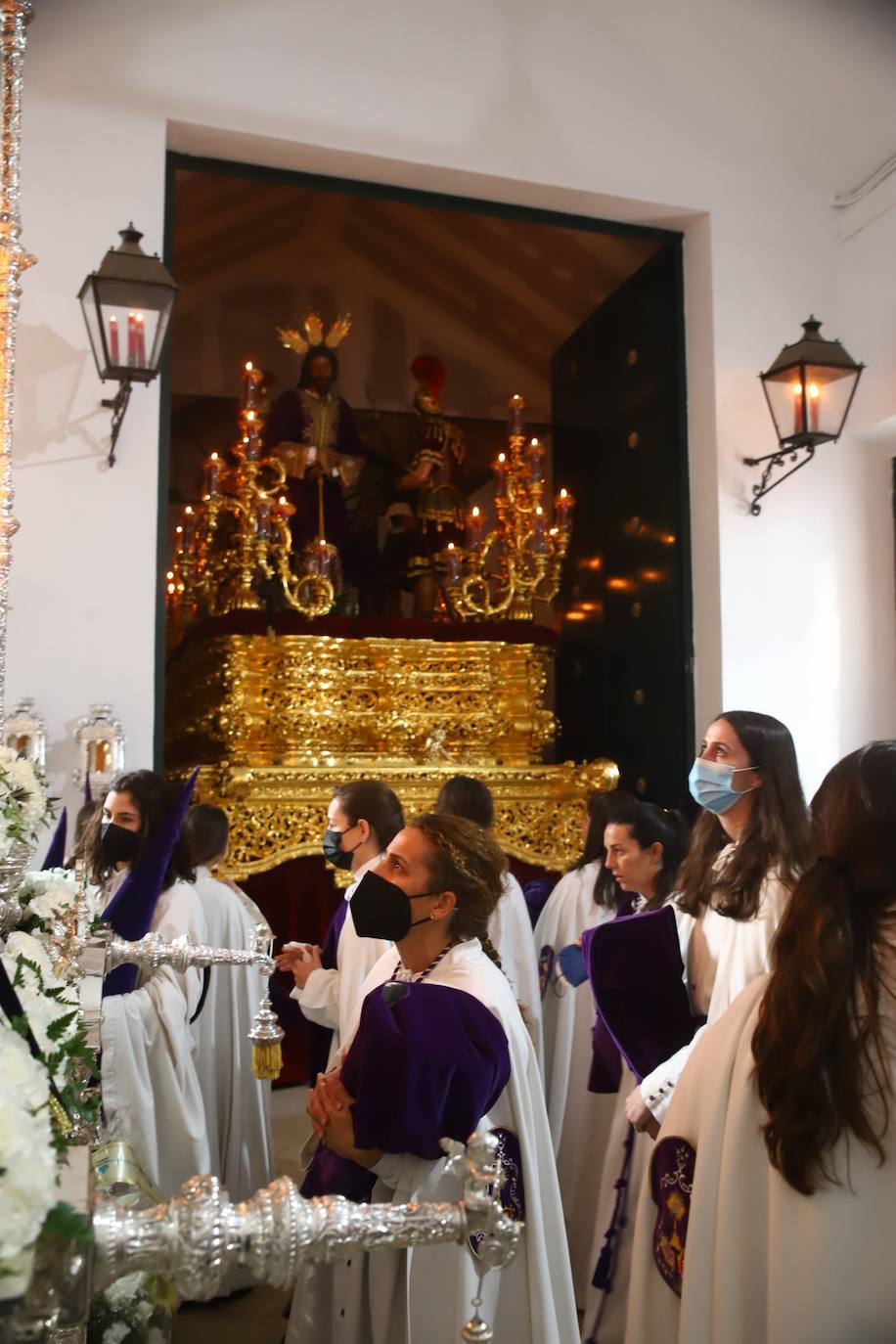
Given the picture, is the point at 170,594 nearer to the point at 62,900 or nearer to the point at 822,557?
the point at 822,557

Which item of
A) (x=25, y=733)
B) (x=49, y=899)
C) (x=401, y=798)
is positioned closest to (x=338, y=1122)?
(x=49, y=899)

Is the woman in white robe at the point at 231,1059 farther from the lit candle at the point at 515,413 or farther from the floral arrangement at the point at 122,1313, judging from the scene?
the lit candle at the point at 515,413

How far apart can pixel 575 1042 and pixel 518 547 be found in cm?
383

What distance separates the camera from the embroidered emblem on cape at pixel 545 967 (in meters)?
4.99

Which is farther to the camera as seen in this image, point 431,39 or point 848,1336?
point 431,39

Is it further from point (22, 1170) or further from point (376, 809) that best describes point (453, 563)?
point (22, 1170)

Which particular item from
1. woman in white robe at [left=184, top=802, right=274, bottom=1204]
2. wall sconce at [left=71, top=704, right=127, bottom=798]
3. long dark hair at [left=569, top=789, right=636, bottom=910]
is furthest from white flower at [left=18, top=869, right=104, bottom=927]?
wall sconce at [left=71, top=704, right=127, bottom=798]

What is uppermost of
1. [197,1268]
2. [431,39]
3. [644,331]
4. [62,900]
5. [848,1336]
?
[431,39]

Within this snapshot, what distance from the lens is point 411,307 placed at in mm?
11672

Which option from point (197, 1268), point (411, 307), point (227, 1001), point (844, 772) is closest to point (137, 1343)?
point (197, 1268)

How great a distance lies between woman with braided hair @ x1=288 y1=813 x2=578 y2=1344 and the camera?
2.37 m

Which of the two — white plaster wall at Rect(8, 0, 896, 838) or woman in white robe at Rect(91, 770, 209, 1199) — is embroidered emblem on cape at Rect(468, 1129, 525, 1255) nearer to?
woman in white robe at Rect(91, 770, 209, 1199)

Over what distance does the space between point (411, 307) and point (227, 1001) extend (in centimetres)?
848

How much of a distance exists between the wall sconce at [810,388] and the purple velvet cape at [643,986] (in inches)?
159
